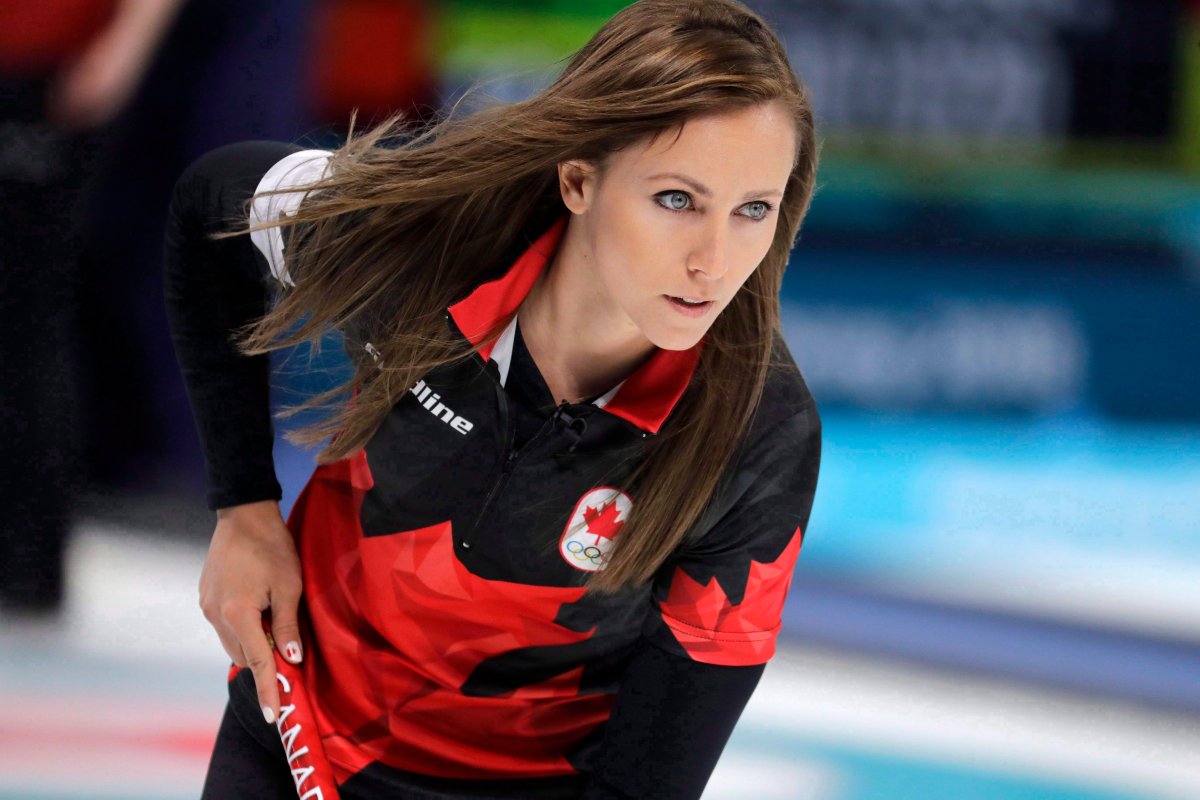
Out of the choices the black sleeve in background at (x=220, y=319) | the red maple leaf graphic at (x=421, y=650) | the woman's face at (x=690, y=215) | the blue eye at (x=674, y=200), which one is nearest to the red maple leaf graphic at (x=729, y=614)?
the red maple leaf graphic at (x=421, y=650)

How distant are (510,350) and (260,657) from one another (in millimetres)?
508

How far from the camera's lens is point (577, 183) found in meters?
1.41

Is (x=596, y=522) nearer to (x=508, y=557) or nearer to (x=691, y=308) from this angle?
(x=508, y=557)

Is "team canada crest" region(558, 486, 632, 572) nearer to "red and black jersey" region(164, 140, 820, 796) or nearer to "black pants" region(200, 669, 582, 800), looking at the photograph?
"red and black jersey" region(164, 140, 820, 796)

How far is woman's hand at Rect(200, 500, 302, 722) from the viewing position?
1.62 m

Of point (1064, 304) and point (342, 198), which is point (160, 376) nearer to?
point (342, 198)

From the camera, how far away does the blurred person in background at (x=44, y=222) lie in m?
3.36

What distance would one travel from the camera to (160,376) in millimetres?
3594

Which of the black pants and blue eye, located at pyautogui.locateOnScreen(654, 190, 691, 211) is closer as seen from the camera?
blue eye, located at pyautogui.locateOnScreen(654, 190, 691, 211)

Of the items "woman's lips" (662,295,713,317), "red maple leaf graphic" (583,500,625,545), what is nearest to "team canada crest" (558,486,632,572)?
"red maple leaf graphic" (583,500,625,545)

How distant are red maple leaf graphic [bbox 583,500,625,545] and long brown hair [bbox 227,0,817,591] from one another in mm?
21

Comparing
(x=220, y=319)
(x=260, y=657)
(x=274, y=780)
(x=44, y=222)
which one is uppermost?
(x=44, y=222)

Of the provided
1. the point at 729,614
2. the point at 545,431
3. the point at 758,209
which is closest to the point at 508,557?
the point at 545,431

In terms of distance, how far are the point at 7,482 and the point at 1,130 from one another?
90 centimetres
